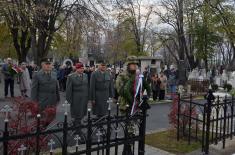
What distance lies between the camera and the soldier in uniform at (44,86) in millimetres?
8105

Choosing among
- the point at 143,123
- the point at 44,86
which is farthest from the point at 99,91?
the point at 143,123

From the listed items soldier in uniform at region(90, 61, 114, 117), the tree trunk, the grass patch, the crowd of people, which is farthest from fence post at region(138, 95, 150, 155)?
the tree trunk

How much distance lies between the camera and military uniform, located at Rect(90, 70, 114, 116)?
369 inches

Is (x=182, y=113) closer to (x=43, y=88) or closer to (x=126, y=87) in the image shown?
(x=126, y=87)

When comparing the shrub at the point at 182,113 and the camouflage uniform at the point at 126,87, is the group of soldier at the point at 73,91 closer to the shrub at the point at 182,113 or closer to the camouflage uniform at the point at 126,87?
the camouflage uniform at the point at 126,87

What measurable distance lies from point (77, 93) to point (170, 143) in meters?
2.26

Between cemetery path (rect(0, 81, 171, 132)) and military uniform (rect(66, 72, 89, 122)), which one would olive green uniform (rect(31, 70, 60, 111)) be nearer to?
military uniform (rect(66, 72, 89, 122))

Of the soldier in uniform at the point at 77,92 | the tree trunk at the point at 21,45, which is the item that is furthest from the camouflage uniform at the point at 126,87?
the tree trunk at the point at 21,45

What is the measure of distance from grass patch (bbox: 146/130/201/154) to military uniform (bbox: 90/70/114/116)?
1.28 meters

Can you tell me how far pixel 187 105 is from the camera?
8.70 meters

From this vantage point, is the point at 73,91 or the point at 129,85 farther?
the point at 73,91

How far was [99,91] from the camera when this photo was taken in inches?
373

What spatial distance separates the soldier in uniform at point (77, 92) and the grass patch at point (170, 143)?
1626mm

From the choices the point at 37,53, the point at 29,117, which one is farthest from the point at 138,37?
the point at 29,117
